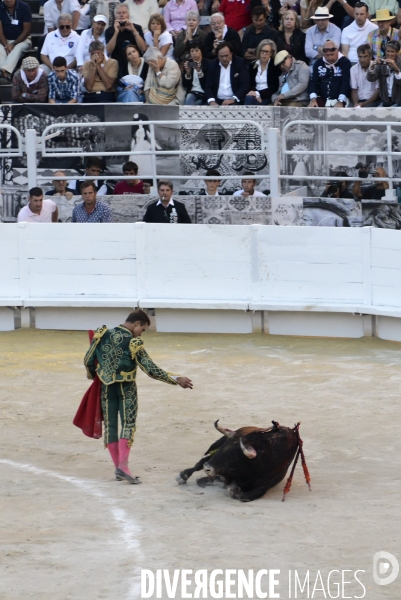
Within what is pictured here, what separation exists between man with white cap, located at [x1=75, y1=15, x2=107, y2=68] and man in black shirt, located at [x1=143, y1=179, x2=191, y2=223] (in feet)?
10.5

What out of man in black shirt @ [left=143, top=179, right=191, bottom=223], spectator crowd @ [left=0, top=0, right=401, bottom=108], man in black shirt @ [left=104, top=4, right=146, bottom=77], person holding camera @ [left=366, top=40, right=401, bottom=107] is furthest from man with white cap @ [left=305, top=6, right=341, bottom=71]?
man in black shirt @ [left=143, top=179, right=191, bottom=223]

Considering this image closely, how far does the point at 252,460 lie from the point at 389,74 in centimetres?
787

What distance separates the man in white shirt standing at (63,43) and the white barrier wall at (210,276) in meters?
3.78

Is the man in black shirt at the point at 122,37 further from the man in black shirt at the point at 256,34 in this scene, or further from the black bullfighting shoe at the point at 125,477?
the black bullfighting shoe at the point at 125,477

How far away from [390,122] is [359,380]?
405 cm

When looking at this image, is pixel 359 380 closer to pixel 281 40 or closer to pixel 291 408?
pixel 291 408

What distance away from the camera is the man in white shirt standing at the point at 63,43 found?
15.3 metres

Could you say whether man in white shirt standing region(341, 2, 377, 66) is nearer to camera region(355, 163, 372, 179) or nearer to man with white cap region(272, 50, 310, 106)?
man with white cap region(272, 50, 310, 106)

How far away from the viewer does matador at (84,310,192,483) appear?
7.30 m

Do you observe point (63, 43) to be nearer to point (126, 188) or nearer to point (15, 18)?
point (15, 18)

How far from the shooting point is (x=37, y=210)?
42.4 ft

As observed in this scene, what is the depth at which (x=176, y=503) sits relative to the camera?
6.91m

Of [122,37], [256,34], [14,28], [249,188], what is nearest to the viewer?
[249,188]

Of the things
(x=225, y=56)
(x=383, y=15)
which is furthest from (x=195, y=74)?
(x=383, y=15)
